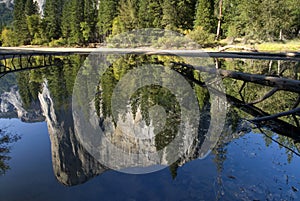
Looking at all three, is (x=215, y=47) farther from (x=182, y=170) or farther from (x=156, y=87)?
(x=182, y=170)

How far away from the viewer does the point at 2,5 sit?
19550 cm

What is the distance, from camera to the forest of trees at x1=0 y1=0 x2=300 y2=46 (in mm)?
33656

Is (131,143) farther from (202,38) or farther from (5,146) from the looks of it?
(202,38)

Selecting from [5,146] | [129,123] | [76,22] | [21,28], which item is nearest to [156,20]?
[76,22]

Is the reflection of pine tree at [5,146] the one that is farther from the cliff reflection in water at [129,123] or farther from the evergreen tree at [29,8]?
the evergreen tree at [29,8]

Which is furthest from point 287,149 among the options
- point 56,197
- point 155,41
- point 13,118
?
point 155,41

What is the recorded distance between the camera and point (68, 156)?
18.8 ft

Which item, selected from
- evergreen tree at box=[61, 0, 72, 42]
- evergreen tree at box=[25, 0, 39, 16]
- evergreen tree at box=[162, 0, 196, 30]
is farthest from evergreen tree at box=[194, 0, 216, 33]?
evergreen tree at box=[25, 0, 39, 16]

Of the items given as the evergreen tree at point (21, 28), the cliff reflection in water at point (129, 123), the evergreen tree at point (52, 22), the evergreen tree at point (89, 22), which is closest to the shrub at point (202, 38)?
the cliff reflection in water at point (129, 123)

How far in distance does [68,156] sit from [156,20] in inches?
1514

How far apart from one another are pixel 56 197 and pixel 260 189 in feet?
10.0

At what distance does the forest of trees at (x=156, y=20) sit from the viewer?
33.7 m

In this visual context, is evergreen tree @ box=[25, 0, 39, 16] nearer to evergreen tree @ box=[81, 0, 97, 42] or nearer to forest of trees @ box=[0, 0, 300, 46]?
forest of trees @ box=[0, 0, 300, 46]

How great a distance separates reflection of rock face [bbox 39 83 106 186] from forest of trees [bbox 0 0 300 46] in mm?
28145
